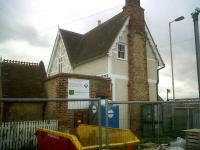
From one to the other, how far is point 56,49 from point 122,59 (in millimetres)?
10287

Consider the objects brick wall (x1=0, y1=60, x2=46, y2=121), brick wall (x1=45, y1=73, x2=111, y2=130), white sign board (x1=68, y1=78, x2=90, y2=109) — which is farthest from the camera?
white sign board (x1=68, y1=78, x2=90, y2=109)

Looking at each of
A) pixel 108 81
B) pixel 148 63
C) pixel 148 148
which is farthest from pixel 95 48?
pixel 148 148

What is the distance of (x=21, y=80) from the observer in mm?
17141

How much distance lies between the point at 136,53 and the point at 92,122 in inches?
375

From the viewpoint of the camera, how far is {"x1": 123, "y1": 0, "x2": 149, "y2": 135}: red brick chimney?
69.2 feet

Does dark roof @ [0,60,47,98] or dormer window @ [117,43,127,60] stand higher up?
dormer window @ [117,43,127,60]

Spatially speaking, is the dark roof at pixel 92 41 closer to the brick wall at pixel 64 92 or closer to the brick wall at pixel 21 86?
the brick wall at pixel 64 92

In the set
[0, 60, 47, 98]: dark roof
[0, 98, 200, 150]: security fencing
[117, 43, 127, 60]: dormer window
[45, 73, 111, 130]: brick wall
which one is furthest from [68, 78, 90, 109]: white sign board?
[117, 43, 127, 60]: dormer window

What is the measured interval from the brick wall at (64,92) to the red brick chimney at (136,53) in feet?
13.6

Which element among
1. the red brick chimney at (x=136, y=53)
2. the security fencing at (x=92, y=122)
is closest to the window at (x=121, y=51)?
the red brick chimney at (x=136, y=53)

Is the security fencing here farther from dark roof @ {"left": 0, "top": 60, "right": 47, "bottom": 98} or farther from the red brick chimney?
the red brick chimney

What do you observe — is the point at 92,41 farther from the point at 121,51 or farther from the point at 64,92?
the point at 64,92

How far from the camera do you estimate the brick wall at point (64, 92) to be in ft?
45.6

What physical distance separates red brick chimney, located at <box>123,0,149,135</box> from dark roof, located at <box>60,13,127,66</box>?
874 millimetres
